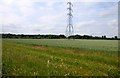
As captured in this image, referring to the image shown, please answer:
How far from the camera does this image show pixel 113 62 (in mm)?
25188

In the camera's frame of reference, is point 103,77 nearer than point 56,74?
No

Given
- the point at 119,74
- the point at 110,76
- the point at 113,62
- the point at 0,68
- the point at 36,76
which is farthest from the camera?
the point at 113,62

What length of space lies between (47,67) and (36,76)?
114 inches

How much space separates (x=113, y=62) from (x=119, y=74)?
302 inches

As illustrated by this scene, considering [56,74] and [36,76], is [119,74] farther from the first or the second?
[36,76]

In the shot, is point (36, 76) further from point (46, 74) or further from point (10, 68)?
point (10, 68)

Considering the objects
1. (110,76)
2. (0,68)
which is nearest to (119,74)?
(110,76)

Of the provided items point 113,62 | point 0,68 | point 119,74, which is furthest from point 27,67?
point 113,62

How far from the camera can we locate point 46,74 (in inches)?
587

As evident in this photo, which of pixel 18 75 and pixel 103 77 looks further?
pixel 103 77

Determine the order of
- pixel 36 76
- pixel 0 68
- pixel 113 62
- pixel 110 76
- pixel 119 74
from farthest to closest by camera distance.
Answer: pixel 113 62 → pixel 119 74 → pixel 110 76 → pixel 0 68 → pixel 36 76

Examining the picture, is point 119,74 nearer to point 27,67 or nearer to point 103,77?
point 103,77

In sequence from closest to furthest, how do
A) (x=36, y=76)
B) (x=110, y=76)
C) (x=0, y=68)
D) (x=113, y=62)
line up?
(x=36, y=76)
(x=0, y=68)
(x=110, y=76)
(x=113, y=62)

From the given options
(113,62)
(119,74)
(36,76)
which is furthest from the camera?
(113,62)
